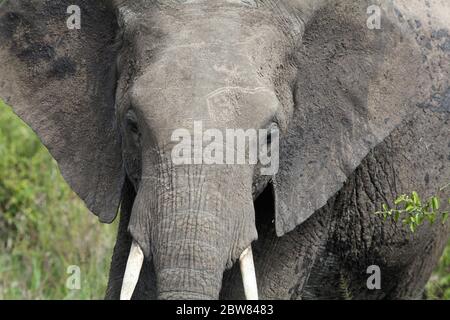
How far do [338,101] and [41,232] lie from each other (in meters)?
2.53

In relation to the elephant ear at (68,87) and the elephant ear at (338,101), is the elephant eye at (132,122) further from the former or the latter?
the elephant ear at (338,101)

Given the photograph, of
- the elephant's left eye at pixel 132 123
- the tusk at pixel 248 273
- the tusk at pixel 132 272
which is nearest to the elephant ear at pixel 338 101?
the tusk at pixel 248 273

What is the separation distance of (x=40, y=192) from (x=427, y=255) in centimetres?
226

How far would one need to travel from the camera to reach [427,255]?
6945 mm

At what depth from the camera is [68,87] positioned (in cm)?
589

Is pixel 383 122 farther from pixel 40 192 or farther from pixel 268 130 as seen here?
pixel 40 192

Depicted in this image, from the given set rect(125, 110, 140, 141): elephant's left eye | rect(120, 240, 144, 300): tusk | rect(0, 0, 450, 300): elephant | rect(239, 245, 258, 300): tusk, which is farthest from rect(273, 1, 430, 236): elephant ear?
rect(120, 240, 144, 300): tusk

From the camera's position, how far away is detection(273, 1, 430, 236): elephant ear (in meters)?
5.66

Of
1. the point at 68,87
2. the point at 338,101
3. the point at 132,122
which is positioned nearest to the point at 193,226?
the point at 132,122

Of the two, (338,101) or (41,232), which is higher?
(338,101)

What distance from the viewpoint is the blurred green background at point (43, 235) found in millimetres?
7398

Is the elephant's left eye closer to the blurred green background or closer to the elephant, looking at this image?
the elephant

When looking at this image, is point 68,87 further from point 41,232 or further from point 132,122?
point 41,232
